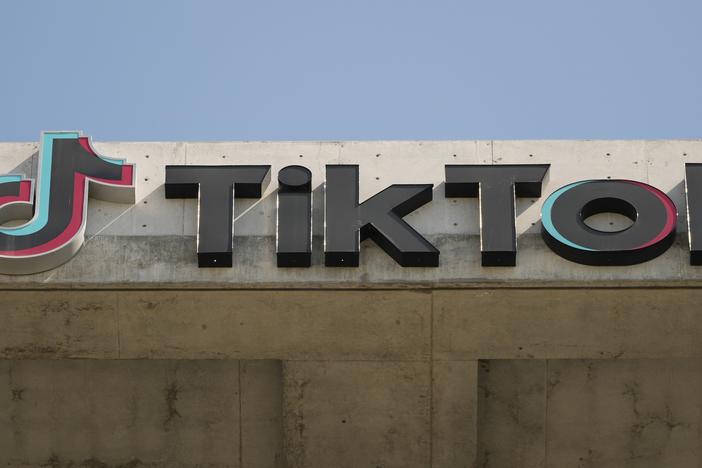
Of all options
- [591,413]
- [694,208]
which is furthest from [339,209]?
[591,413]

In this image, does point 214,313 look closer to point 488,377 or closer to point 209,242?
point 209,242

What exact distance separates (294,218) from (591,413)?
5.08m

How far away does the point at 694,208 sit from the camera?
14859 millimetres

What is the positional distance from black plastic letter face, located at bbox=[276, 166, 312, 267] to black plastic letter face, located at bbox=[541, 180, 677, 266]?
9.35 feet

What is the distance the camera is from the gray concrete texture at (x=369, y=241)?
1475 cm

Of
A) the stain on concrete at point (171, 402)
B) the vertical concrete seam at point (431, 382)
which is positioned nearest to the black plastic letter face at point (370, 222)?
the vertical concrete seam at point (431, 382)

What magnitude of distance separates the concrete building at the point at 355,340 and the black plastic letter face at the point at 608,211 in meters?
0.20

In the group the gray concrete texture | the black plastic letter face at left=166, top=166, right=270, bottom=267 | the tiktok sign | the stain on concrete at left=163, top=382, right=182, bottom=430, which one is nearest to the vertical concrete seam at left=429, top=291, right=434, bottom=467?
the gray concrete texture

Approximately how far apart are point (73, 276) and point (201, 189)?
6.11 ft

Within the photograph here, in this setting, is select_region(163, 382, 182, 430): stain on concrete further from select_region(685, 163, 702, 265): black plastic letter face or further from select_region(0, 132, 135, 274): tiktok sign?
select_region(685, 163, 702, 265): black plastic letter face

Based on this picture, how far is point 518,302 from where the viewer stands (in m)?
15.1

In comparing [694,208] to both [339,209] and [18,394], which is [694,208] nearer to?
[339,209]

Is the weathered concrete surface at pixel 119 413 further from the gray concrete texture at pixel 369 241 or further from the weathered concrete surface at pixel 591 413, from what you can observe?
the weathered concrete surface at pixel 591 413

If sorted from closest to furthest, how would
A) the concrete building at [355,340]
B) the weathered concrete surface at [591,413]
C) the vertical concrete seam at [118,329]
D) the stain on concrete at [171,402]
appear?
1. the concrete building at [355,340]
2. the vertical concrete seam at [118,329]
3. the weathered concrete surface at [591,413]
4. the stain on concrete at [171,402]
